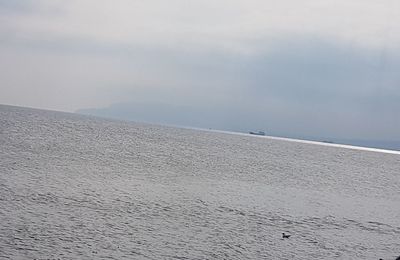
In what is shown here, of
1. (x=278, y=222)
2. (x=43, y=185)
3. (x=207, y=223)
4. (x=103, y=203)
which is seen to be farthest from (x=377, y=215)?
(x=43, y=185)

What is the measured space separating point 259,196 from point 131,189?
48.4 feet

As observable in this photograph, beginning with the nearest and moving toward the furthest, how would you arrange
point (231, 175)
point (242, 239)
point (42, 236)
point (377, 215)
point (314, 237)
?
point (42, 236)
point (242, 239)
point (314, 237)
point (377, 215)
point (231, 175)

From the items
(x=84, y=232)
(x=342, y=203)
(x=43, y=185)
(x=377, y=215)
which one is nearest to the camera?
(x=84, y=232)

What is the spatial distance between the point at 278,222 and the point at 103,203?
14471 mm

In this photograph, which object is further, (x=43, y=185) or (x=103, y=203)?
(x=43, y=185)

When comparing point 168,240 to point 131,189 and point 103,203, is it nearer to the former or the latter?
point 103,203

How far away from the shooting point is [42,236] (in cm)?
2770

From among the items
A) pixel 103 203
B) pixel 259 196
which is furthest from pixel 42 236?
pixel 259 196

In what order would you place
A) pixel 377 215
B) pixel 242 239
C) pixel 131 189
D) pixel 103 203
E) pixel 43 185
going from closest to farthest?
pixel 242 239
pixel 103 203
pixel 43 185
pixel 131 189
pixel 377 215

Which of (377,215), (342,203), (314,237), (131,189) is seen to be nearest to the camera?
(314,237)

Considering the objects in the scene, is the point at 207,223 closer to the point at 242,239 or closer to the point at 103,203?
A: the point at 242,239

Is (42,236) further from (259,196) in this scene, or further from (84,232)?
(259,196)

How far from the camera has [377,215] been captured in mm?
53781

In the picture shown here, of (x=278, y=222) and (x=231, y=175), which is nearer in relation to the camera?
(x=278, y=222)
